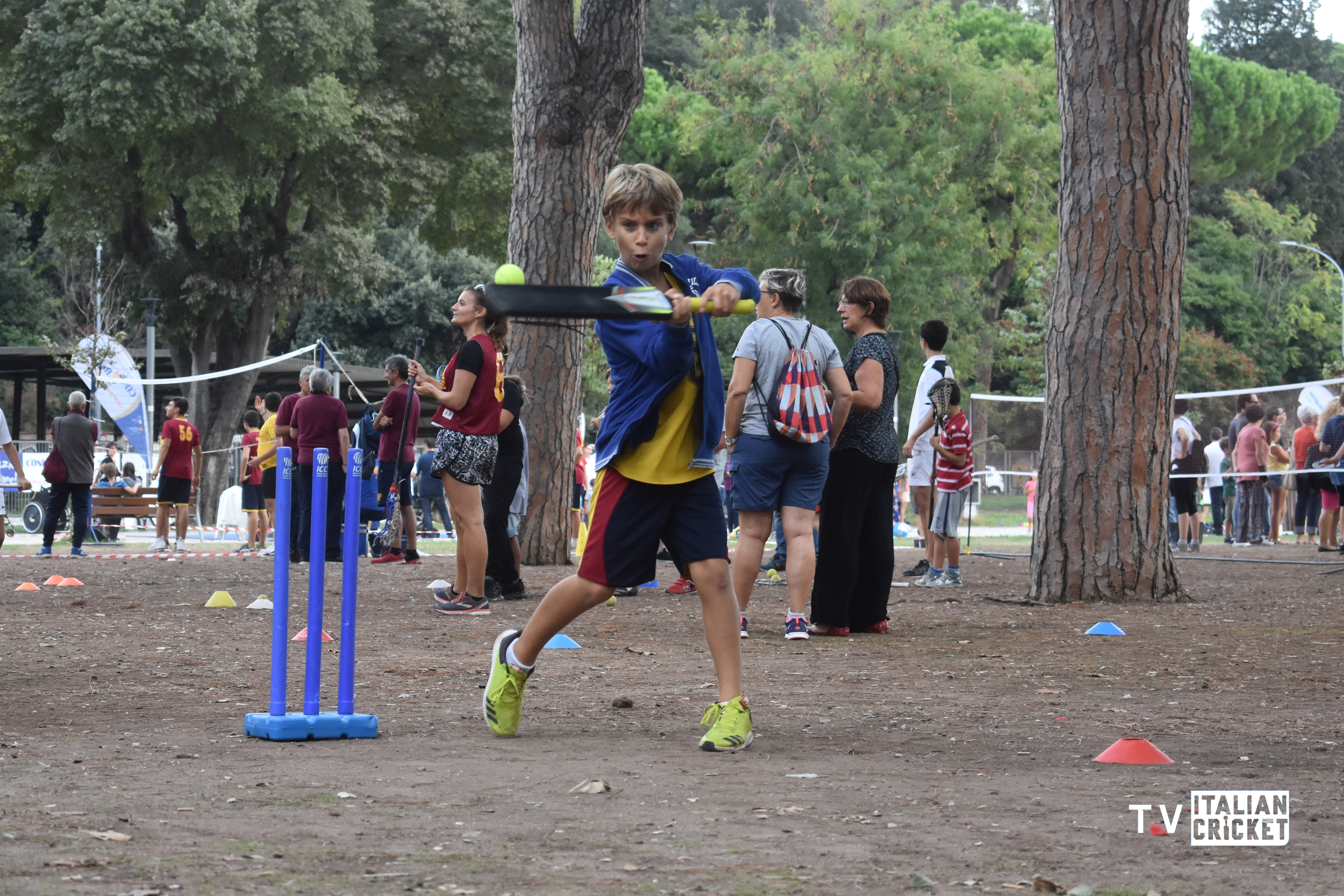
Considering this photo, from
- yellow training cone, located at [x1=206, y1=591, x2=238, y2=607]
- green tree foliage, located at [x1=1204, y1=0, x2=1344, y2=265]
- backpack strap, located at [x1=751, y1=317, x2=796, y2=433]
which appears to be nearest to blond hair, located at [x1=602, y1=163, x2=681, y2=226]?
backpack strap, located at [x1=751, y1=317, x2=796, y2=433]

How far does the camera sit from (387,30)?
32.0 m

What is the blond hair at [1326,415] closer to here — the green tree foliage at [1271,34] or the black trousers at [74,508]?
the black trousers at [74,508]

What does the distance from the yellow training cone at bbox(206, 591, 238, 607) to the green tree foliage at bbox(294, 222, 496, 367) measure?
3868cm

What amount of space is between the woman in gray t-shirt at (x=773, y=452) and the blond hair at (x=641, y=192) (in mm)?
2761

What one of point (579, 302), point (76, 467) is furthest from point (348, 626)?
point (76, 467)

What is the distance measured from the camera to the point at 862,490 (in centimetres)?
832

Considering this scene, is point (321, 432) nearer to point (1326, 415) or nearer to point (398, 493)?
point (398, 493)

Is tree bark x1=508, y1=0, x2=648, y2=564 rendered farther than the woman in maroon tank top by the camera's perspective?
Yes

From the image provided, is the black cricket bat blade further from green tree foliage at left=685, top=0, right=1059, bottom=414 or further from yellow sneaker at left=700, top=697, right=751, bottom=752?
green tree foliage at left=685, top=0, right=1059, bottom=414

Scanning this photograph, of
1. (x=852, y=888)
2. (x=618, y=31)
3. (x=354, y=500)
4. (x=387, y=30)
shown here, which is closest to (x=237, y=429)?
(x=387, y=30)

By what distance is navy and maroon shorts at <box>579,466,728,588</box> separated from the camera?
493 cm

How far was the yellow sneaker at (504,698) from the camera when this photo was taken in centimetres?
495

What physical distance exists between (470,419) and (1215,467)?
56.5 ft

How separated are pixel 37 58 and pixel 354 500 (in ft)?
89.4
